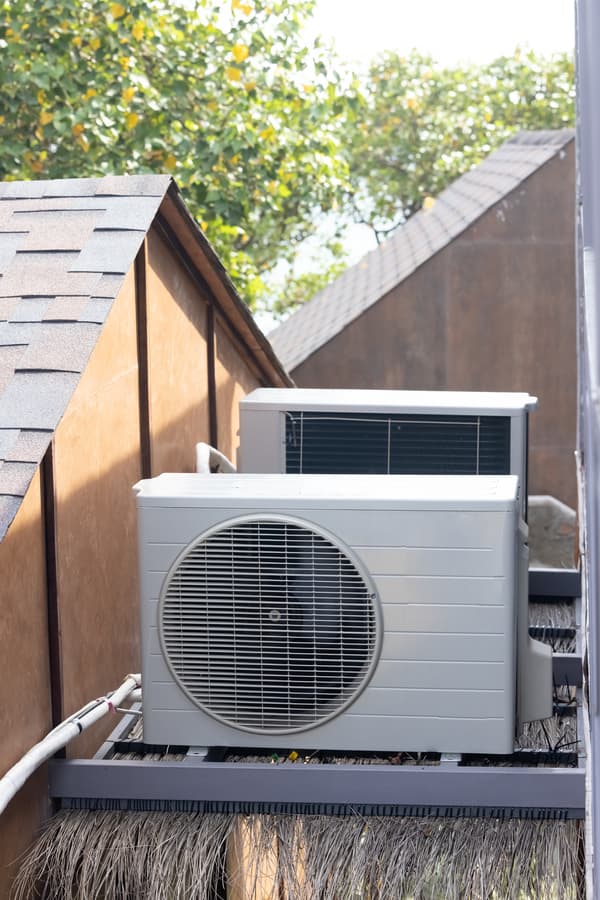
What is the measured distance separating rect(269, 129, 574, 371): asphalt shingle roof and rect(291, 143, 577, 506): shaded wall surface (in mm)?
150

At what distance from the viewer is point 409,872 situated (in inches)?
121

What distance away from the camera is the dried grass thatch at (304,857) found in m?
3.05

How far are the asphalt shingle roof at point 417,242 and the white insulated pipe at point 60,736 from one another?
7511 millimetres

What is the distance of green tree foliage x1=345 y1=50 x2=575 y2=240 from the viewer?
27.2 m

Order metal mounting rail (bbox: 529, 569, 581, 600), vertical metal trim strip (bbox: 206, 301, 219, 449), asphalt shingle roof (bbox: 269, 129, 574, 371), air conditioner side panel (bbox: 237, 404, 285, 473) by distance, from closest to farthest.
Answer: air conditioner side panel (bbox: 237, 404, 285, 473), vertical metal trim strip (bbox: 206, 301, 219, 449), metal mounting rail (bbox: 529, 569, 581, 600), asphalt shingle roof (bbox: 269, 129, 574, 371)

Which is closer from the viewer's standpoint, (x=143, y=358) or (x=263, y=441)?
(x=143, y=358)

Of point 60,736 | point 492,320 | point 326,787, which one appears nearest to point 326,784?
point 326,787

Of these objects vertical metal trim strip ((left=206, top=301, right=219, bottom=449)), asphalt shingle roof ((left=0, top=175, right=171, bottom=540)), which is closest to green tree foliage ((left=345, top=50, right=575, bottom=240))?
vertical metal trim strip ((left=206, top=301, right=219, bottom=449))

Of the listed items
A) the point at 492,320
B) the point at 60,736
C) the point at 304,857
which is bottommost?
the point at 304,857

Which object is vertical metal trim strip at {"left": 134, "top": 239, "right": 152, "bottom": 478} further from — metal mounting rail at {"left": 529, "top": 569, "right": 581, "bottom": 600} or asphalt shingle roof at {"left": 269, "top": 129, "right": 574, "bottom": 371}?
asphalt shingle roof at {"left": 269, "top": 129, "right": 574, "bottom": 371}

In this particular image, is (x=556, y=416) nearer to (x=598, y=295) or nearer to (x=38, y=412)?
(x=38, y=412)

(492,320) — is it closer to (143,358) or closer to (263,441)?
(263,441)

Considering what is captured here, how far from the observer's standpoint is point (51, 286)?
349cm

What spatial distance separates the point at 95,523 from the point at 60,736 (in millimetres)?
723
